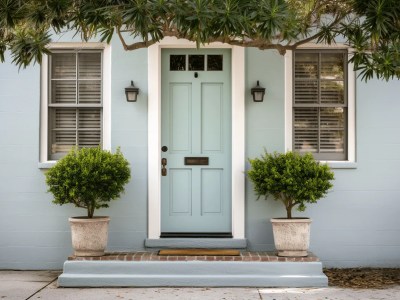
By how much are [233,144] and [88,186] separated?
2.07 m

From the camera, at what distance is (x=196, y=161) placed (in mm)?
8867

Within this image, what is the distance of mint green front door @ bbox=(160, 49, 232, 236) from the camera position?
887 cm

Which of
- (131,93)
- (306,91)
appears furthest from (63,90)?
(306,91)

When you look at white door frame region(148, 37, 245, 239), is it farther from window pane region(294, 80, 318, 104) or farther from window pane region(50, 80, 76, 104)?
window pane region(50, 80, 76, 104)

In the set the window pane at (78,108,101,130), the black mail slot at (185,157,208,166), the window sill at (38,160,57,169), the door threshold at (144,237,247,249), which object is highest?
the window pane at (78,108,101,130)

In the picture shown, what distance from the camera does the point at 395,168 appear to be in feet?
29.0

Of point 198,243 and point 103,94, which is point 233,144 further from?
point 103,94

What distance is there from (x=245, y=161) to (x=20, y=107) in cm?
316

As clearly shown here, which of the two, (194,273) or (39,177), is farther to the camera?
(39,177)

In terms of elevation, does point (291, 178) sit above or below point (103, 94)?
below

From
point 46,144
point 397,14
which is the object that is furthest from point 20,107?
point 397,14

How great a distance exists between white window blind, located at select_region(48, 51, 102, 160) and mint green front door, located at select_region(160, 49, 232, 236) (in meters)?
0.94

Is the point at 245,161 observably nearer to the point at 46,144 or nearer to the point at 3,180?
the point at 46,144

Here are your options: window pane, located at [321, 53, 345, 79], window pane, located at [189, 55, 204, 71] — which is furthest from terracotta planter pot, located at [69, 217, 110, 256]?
window pane, located at [321, 53, 345, 79]
